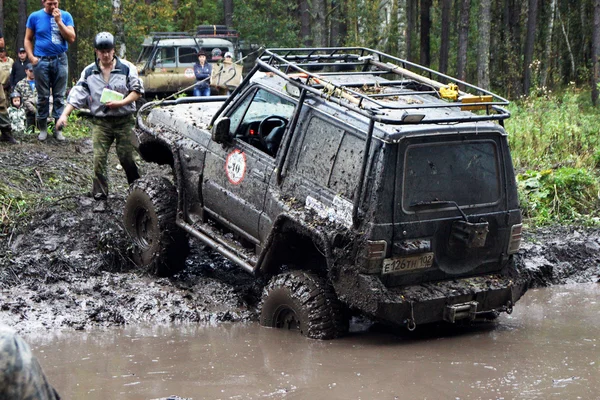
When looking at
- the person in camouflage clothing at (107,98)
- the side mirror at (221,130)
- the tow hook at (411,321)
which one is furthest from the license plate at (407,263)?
the person in camouflage clothing at (107,98)

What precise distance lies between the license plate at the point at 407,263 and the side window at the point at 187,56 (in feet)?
52.7

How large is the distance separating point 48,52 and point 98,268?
4.11m

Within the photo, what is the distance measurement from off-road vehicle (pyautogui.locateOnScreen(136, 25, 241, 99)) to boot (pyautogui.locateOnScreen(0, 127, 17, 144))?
9.59 metres

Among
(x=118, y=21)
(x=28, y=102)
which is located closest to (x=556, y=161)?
(x=28, y=102)

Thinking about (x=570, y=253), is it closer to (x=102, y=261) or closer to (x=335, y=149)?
(x=335, y=149)

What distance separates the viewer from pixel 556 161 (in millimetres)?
11578

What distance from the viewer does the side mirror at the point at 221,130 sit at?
22.3 feet

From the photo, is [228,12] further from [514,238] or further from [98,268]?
[514,238]

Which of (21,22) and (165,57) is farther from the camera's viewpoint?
(21,22)

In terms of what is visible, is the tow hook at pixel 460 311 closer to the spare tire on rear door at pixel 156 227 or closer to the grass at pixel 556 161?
the spare tire on rear door at pixel 156 227

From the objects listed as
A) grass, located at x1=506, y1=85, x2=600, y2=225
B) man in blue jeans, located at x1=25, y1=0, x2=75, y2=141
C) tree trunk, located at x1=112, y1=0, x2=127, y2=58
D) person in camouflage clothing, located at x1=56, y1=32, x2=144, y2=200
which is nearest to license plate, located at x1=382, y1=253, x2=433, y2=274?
person in camouflage clothing, located at x1=56, y1=32, x2=144, y2=200

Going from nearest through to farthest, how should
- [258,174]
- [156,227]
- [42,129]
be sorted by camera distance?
1. [258,174]
2. [156,227]
3. [42,129]

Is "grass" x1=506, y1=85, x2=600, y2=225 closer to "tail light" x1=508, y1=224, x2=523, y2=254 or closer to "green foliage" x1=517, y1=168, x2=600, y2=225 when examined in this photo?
"green foliage" x1=517, y1=168, x2=600, y2=225

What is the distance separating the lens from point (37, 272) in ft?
24.7
